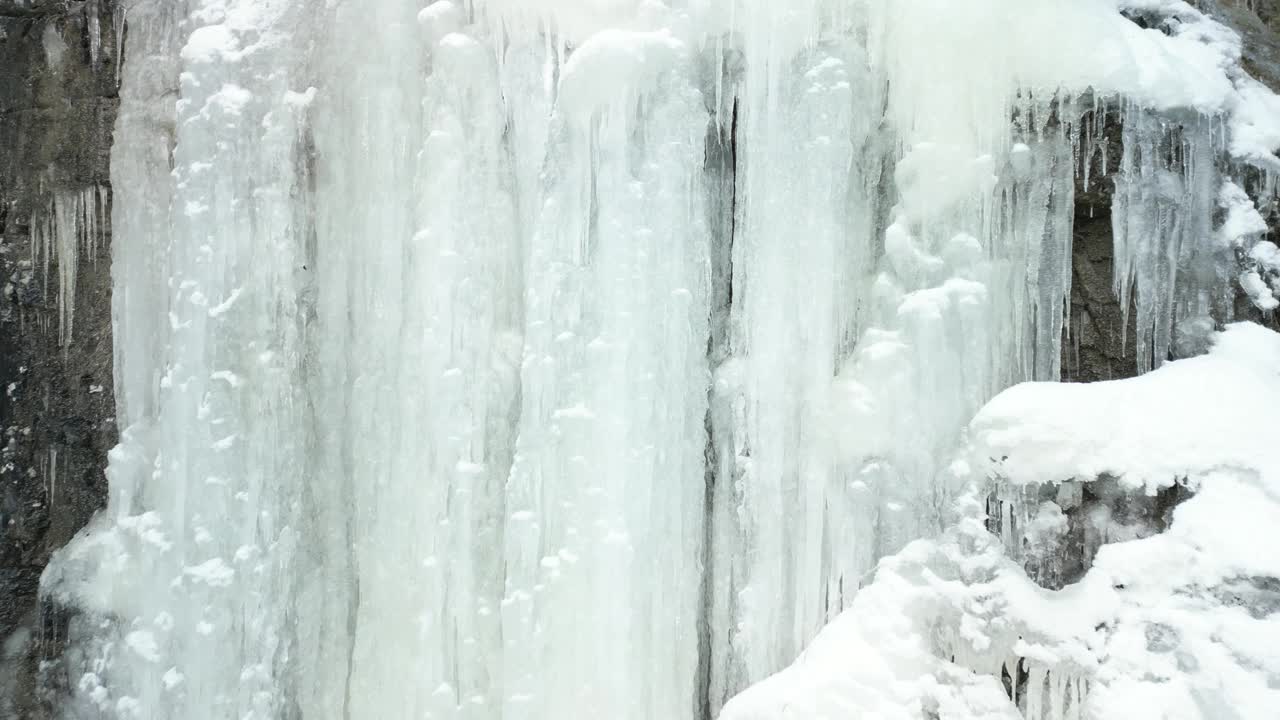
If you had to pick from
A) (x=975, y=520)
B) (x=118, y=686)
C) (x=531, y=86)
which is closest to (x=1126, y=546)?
(x=975, y=520)

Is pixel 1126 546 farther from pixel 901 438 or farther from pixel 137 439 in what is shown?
pixel 137 439

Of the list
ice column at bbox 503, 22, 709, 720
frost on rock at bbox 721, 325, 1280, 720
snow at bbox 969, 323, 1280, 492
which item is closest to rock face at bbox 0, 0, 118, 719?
ice column at bbox 503, 22, 709, 720

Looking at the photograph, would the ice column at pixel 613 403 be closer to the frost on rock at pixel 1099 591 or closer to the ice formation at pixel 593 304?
the ice formation at pixel 593 304

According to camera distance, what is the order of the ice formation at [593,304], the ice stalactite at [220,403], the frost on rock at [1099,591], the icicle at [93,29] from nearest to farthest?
the frost on rock at [1099,591]
the ice formation at [593,304]
the ice stalactite at [220,403]
the icicle at [93,29]

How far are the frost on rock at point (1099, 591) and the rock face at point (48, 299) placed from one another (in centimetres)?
300

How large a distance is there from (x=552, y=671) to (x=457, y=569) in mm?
524

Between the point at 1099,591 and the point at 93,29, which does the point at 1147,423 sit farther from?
the point at 93,29

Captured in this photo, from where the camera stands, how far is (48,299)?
14.7ft

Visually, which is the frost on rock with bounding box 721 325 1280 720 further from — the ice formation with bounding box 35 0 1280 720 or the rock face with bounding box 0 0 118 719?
the rock face with bounding box 0 0 118 719

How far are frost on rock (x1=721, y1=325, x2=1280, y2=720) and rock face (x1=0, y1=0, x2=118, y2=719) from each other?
300 centimetres

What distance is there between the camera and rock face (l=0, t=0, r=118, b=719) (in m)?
4.42

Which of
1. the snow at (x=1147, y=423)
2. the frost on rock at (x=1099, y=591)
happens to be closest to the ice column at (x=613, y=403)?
the frost on rock at (x=1099, y=591)

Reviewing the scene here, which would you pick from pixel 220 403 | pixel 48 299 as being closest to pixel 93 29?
pixel 48 299

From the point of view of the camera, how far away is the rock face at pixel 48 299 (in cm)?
442
